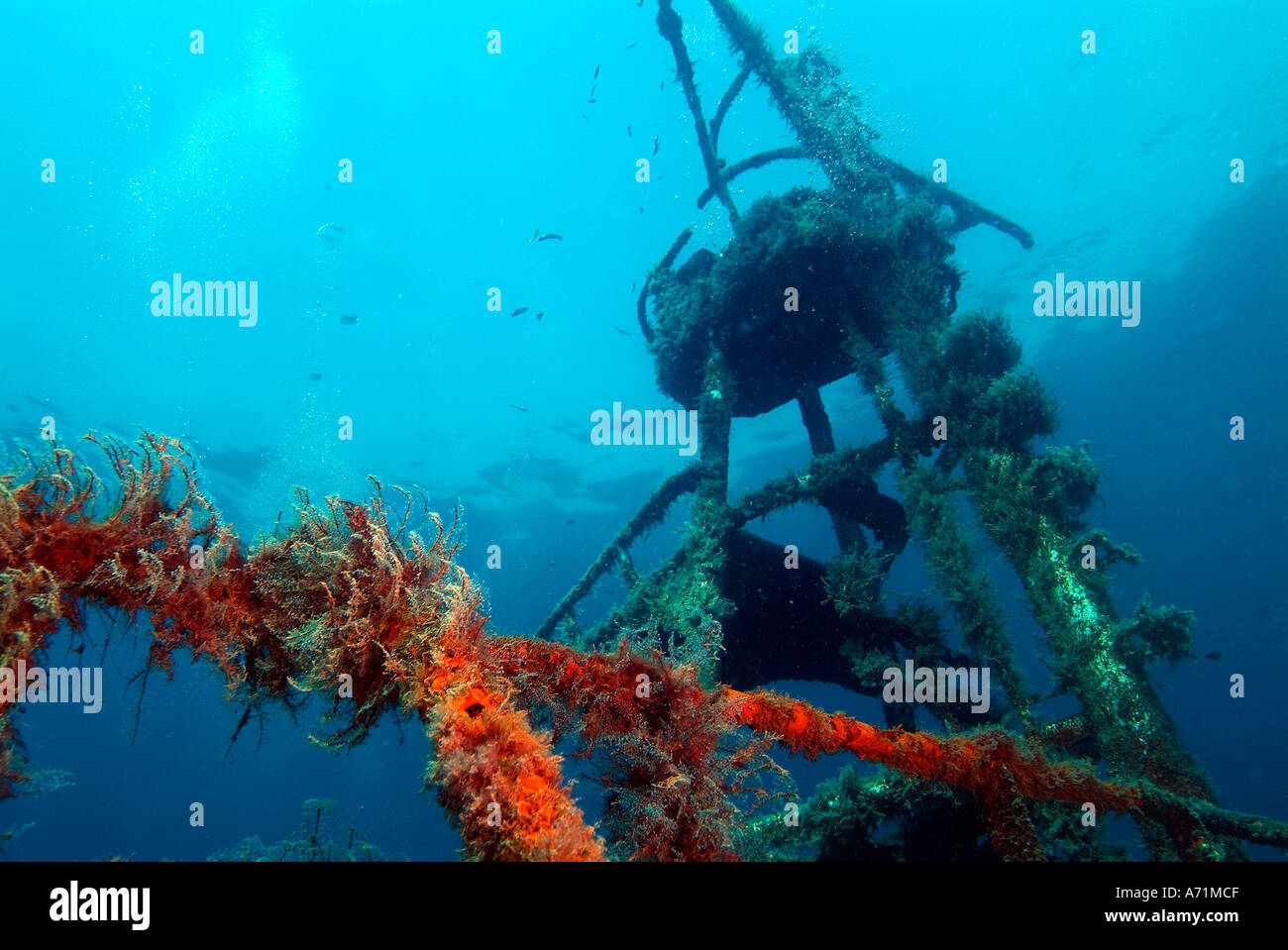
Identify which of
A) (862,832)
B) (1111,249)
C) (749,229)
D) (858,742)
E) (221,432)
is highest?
(1111,249)

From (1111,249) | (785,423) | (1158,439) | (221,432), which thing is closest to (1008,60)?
(1111,249)

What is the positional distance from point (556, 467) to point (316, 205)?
2510 centimetres

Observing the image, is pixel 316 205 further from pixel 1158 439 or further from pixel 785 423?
pixel 1158 439

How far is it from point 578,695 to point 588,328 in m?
39.2

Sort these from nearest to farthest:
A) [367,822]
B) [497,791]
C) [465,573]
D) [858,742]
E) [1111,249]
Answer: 1. [497,791]
2. [465,573]
3. [858,742]
4. [1111,249]
5. [367,822]

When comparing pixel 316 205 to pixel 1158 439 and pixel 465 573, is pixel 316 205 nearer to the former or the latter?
pixel 465 573

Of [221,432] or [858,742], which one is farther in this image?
[221,432]

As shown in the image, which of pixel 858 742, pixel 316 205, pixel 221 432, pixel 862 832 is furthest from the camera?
pixel 221 432

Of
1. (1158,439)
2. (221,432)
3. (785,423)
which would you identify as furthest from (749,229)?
(1158,439)

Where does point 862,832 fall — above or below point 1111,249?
below

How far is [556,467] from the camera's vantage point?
4709 cm

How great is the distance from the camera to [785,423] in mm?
42281

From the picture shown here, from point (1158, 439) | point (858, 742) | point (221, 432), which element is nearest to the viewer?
point (858, 742)

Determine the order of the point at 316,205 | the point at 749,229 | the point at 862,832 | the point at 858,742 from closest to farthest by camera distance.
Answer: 1. the point at 858,742
2. the point at 862,832
3. the point at 749,229
4. the point at 316,205
